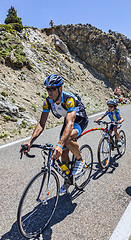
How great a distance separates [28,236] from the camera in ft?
8.05

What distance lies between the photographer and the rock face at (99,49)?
91.0 ft

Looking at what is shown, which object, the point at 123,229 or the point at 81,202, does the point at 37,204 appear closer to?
the point at 81,202

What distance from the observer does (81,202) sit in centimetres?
326

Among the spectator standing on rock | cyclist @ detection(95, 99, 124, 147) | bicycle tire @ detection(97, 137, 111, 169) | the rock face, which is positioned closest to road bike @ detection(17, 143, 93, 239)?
bicycle tire @ detection(97, 137, 111, 169)

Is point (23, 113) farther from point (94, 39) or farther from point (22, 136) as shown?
point (94, 39)

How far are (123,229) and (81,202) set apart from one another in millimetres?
893

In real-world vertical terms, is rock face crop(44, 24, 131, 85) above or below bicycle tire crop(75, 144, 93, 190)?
above

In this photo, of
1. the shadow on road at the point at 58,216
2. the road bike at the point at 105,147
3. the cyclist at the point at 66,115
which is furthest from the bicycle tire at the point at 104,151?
the shadow on road at the point at 58,216

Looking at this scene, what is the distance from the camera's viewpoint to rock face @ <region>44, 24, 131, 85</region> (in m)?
27.8

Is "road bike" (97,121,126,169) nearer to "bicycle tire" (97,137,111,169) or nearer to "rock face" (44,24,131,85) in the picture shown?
"bicycle tire" (97,137,111,169)

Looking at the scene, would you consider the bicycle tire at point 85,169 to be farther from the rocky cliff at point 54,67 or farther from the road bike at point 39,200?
the rocky cliff at point 54,67

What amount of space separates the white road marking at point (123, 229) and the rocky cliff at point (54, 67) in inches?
222

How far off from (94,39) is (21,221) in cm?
3015

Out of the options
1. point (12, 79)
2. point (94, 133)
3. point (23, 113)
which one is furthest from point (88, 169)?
point (12, 79)
